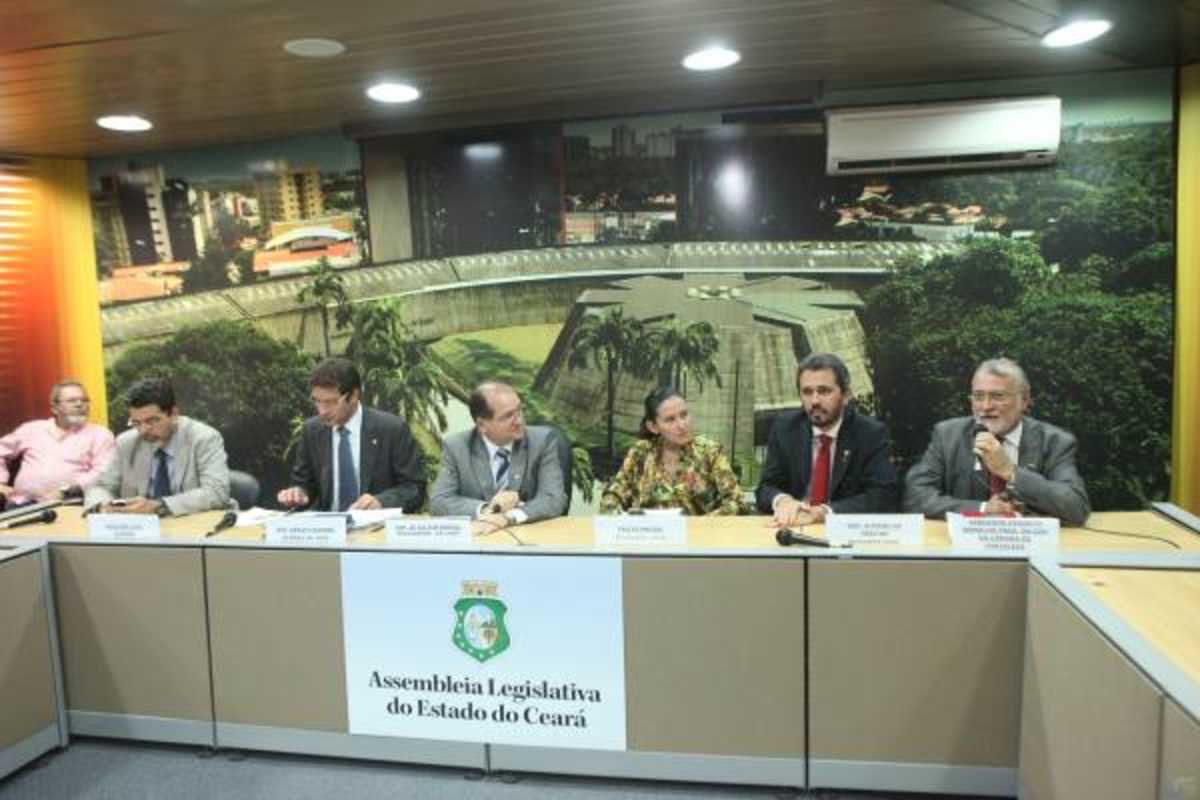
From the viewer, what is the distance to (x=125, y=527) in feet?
8.54

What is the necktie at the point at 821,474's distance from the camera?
2.88m

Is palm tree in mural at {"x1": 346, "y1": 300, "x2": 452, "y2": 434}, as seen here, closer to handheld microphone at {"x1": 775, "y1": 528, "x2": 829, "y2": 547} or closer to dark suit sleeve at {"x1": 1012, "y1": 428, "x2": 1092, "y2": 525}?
handheld microphone at {"x1": 775, "y1": 528, "x2": 829, "y2": 547}

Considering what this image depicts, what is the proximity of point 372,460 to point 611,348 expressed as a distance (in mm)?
1496

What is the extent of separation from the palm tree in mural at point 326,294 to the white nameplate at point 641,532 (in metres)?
2.78

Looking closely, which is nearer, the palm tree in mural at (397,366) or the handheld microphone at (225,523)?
the handheld microphone at (225,523)

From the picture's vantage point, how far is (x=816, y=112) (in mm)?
3879

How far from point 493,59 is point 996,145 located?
2.31 m

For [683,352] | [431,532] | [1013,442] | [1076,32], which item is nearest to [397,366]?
[683,352]

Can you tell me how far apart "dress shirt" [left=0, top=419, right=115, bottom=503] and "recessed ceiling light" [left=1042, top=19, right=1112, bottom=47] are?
15.6 ft

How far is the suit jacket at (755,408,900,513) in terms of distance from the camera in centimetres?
281

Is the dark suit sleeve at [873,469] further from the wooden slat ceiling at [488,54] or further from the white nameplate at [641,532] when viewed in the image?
the wooden slat ceiling at [488,54]

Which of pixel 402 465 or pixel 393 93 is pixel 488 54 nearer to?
pixel 393 93

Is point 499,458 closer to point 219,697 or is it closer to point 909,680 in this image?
point 219,697

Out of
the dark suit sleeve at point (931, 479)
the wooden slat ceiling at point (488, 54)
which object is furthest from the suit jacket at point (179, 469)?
the dark suit sleeve at point (931, 479)
